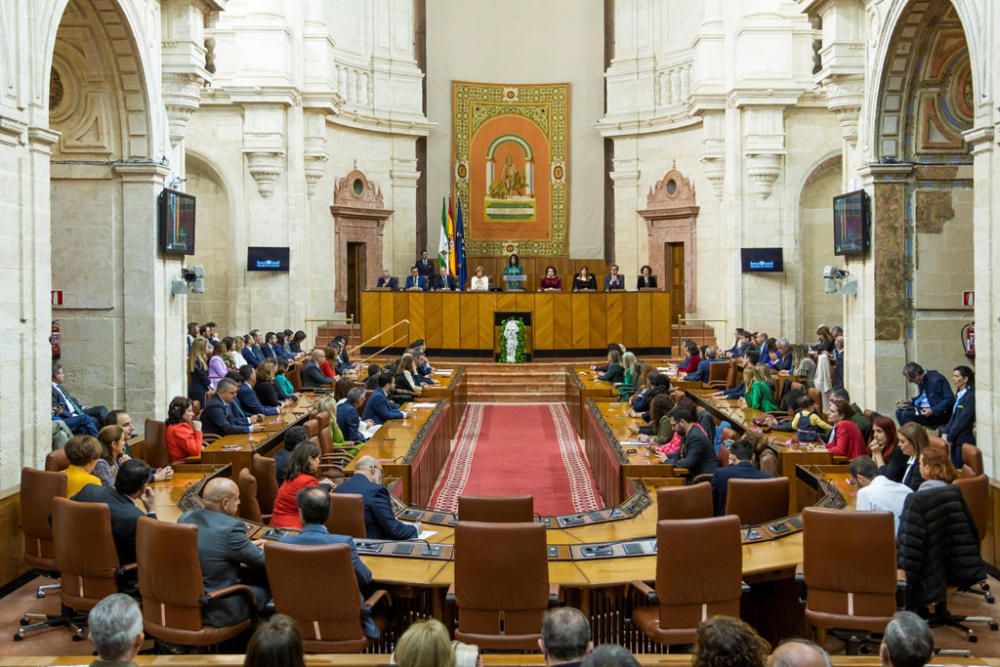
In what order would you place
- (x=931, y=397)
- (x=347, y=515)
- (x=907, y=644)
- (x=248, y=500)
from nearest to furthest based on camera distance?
(x=907, y=644), (x=347, y=515), (x=248, y=500), (x=931, y=397)

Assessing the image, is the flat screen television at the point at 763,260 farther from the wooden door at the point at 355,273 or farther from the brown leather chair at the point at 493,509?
the brown leather chair at the point at 493,509

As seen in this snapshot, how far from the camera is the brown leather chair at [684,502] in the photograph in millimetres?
6672

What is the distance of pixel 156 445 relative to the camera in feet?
32.1

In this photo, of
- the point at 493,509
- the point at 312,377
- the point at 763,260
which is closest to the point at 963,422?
the point at 493,509

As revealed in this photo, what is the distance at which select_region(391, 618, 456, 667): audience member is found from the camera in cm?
353

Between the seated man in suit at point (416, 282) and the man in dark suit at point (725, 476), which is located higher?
the seated man in suit at point (416, 282)

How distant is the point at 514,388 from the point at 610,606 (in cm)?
1429

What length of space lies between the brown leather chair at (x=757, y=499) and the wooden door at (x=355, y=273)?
700 inches

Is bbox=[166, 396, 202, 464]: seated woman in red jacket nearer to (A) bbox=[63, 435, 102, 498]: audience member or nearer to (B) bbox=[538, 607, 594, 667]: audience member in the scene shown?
(A) bbox=[63, 435, 102, 498]: audience member

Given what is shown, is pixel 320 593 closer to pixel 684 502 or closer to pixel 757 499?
pixel 684 502

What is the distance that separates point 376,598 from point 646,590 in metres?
1.34

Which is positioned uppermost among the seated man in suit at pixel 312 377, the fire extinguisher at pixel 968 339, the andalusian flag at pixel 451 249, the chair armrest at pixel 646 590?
the andalusian flag at pixel 451 249

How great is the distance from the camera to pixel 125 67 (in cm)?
1116

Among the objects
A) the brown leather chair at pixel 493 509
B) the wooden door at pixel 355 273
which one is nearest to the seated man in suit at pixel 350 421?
the brown leather chair at pixel 493 509
